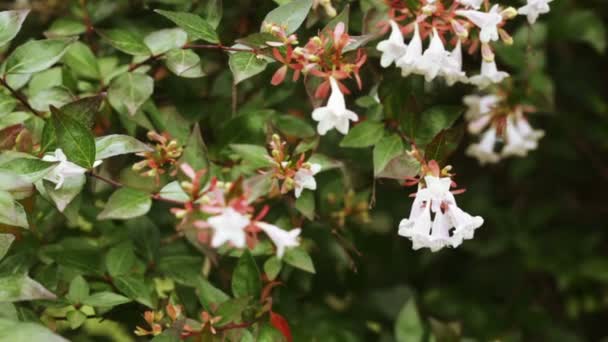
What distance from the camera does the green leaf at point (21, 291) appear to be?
51.4 inches

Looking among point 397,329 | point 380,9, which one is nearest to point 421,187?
point 380,9

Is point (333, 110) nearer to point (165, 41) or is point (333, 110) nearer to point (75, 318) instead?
point (165, 41)

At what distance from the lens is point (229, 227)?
114cm

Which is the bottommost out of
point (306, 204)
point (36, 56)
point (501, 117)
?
point (501, 117)

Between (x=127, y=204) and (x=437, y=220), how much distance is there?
1.89ft

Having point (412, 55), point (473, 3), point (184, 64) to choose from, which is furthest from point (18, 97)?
point (473, 3)

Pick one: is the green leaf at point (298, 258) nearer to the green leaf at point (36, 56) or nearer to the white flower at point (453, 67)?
the white flower at point (453, 67)

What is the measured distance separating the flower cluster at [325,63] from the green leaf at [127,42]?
34cm

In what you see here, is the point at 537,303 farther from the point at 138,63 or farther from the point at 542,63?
the point at 138,63

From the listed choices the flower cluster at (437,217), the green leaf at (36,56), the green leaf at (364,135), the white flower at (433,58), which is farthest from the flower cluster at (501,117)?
the green leaf at (36,56)

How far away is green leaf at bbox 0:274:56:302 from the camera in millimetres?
1305

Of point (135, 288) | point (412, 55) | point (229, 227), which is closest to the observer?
point (229, 227)

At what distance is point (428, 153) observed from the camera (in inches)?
58.0

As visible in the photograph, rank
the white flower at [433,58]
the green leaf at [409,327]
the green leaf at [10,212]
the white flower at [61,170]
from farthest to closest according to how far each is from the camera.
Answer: the green leaf at [409,327], the white flower at [433,58], the white flower at [61,170], the green leaf at [10,212]
